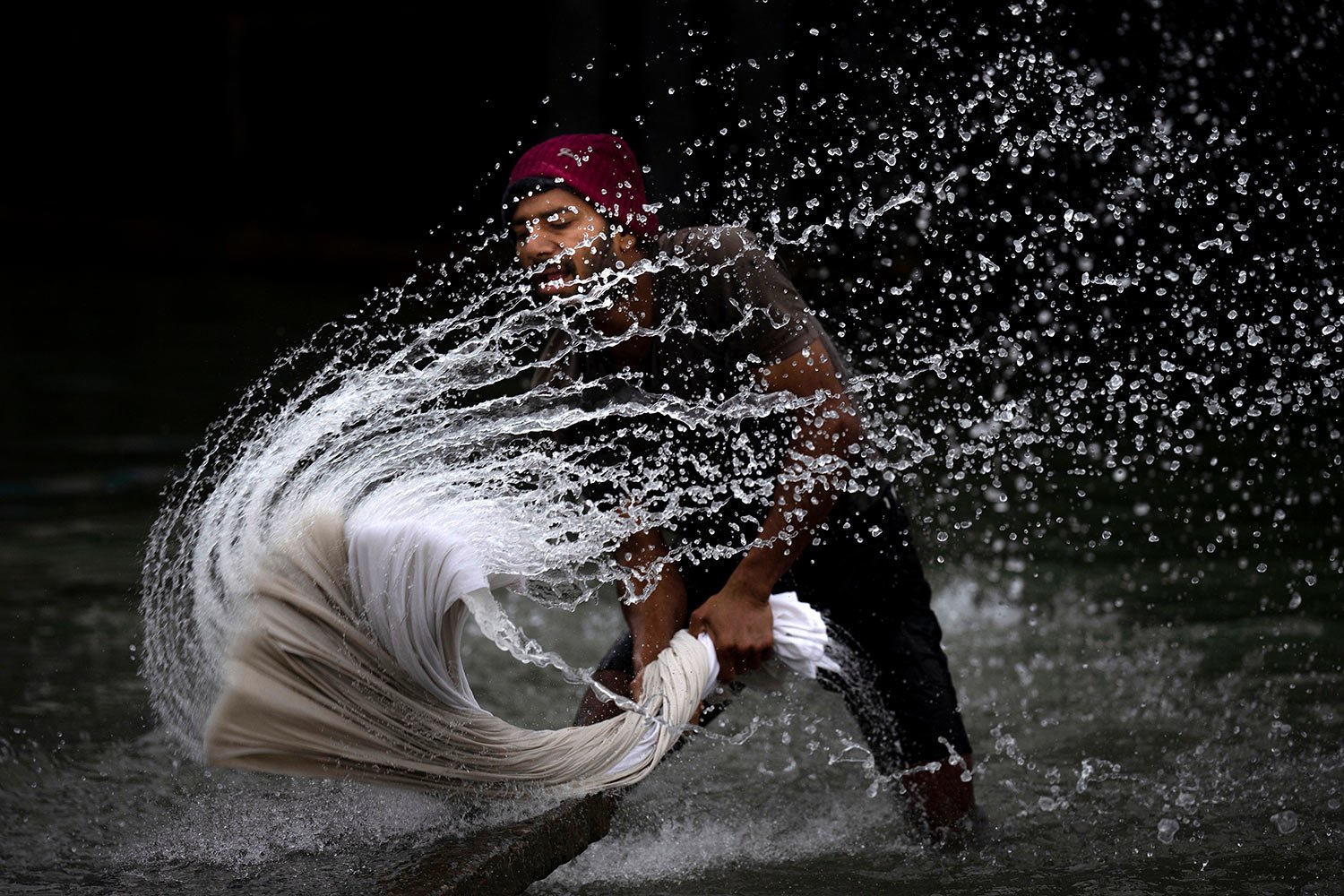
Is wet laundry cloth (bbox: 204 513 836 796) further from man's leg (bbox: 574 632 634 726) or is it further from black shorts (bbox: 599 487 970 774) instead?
black shorts (bbox: 599 487 970 774)

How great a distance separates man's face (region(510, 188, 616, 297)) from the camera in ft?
10.1

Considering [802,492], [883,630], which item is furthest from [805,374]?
[883,630]

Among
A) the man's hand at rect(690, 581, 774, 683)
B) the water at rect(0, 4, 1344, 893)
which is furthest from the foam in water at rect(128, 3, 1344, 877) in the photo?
the man's hand at rect(690, 581, 774, 683)

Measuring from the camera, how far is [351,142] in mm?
15406

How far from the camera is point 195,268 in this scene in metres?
15.4

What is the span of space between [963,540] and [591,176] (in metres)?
3.58

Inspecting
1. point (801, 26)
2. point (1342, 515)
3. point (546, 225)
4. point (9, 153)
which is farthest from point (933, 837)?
point (9, 153)

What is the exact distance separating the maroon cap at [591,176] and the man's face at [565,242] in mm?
23

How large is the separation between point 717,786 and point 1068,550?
2702mm

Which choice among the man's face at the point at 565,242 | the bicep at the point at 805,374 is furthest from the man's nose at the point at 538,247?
the bicep at the point at 805,374

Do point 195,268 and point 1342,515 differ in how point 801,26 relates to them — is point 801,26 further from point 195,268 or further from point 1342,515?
point 195,268

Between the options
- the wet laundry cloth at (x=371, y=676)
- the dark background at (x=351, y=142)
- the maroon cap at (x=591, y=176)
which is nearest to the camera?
the wet laundry cloth at (x=371, y=676)

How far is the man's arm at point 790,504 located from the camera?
3.13 meters

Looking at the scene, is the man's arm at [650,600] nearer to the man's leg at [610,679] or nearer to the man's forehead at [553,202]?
the man's leg at [610,679]
